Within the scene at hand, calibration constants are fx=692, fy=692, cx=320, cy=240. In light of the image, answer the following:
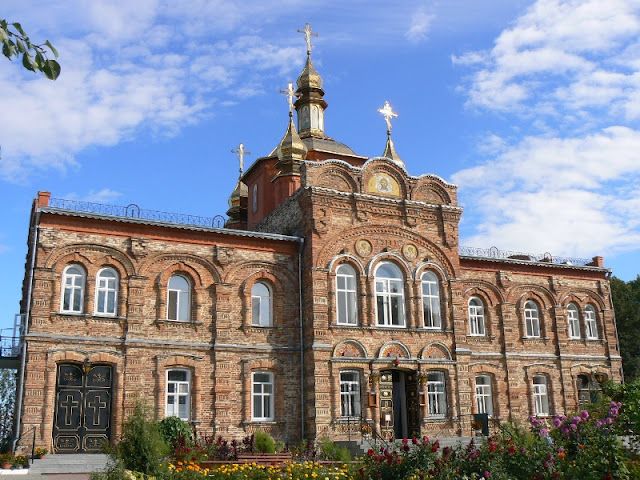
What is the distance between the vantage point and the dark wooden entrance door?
63.9ft

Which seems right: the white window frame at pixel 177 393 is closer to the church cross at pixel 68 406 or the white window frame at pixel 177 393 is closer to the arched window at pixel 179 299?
the arched window at pixel 179 299

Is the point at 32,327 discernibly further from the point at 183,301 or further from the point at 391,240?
the point at 391,240

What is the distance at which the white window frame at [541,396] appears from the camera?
90.1 feet

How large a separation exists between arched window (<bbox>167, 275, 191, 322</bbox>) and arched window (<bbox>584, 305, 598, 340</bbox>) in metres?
17.4

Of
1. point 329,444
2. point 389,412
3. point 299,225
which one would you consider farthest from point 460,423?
point 299,225

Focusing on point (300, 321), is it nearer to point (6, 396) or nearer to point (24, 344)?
point (24, 344)

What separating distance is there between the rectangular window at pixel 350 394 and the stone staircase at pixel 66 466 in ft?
25.3

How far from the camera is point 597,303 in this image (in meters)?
30.2

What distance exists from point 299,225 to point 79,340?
846cm

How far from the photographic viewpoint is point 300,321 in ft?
76.8

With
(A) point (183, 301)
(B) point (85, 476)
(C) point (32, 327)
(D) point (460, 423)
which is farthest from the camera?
(D) point (460, 423)

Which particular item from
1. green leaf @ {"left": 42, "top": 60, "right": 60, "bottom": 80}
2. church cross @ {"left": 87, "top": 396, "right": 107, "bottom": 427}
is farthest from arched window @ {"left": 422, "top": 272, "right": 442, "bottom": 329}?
green leaf @ {"left": 42, "top": 60, "right": 60, "bottom": 80}

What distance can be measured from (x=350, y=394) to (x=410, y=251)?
18.6 ft

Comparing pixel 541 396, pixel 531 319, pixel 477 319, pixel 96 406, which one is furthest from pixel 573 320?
pixel 96 406
